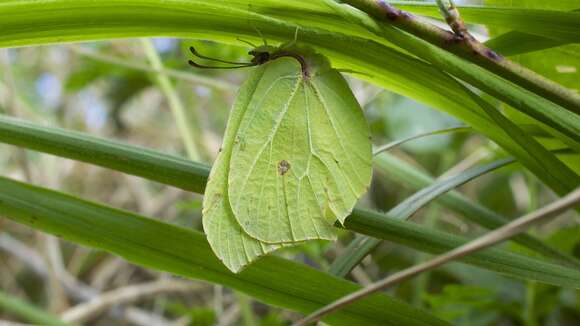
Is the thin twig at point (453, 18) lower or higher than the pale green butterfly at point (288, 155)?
lower

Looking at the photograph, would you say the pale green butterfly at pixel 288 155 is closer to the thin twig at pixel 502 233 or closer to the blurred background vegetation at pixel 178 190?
the blurred background vegetation at pixel 178 190

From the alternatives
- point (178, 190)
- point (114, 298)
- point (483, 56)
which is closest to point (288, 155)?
point (483, 56)

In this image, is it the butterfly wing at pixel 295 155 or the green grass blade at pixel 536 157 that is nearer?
the green grass blade at pixel 536 157

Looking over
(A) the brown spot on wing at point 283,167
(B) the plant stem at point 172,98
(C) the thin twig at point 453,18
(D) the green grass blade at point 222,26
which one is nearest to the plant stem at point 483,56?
(C) the thin twig at point 453,18

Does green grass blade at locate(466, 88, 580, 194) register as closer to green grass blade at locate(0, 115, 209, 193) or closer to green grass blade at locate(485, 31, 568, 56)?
green grass blade at locate(485, 31, 568, 56)

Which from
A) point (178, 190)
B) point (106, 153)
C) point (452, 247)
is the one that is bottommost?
point (452, 247)

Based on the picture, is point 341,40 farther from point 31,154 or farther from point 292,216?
point 31,154

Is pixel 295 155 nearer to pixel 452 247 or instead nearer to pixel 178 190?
pixel 452 247
